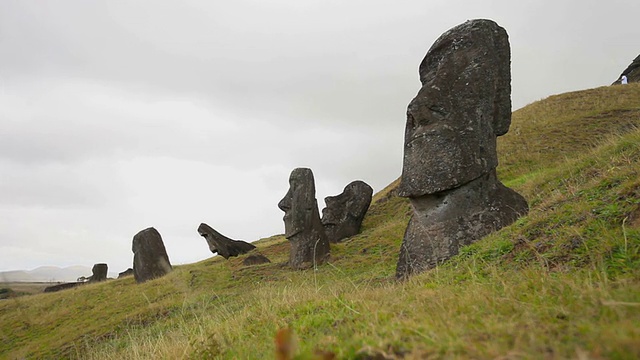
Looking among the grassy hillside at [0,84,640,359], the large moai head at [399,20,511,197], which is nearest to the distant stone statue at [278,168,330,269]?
the grassy hillside at [0,84,640,359]

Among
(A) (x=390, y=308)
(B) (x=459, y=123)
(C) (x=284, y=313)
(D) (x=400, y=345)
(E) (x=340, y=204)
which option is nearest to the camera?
(D) (x=400, y=345)

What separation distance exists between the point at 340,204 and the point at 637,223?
17.1 meters

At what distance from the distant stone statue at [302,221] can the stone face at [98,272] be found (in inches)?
737

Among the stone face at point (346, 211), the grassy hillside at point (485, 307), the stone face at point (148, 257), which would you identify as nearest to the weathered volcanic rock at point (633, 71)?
the stone face at point (346, 211)

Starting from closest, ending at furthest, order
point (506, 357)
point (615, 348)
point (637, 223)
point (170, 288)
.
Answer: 1. point (615, 348)
2. point (506, 357)
3. point (637, 223)
4. point (170, 288)

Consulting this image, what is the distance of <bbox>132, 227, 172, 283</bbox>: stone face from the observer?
19.9 m

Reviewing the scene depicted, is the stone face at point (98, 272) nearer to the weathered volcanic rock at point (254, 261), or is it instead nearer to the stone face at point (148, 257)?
the stone face at point (148, 257)

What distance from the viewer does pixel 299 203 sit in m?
15.4

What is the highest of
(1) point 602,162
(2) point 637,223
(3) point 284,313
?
(1) point 602,162

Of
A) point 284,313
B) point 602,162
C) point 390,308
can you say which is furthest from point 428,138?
point 390,308

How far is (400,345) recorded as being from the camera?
6.99ft

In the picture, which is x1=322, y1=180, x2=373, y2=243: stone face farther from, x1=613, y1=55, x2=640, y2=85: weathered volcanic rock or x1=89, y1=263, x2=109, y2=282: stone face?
x1=613, y1=55, x2=640, y2=85: weathered volcanic rock

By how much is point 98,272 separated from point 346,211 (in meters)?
18.5

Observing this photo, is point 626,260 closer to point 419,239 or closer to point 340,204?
point 419,239
